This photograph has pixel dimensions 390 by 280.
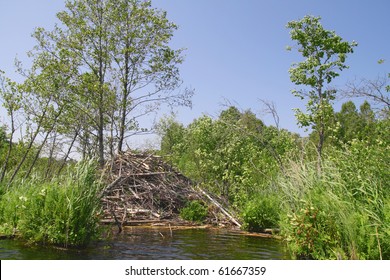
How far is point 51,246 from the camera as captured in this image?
27.0ft

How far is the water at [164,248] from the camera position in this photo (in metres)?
7.82

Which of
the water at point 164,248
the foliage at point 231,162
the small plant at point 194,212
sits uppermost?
the foliage at point 231,162

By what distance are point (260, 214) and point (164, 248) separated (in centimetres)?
413

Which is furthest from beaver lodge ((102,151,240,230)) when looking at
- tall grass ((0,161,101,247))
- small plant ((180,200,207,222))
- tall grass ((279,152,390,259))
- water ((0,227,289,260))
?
tall grass ((279,152,390,259))

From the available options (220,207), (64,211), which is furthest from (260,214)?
(64,211)

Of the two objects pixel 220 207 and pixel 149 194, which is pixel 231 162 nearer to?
pixel 220 207

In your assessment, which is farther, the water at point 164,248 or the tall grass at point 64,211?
the tall grass at point 64,211

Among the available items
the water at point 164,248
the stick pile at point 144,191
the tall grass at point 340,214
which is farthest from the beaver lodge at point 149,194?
the tall grass at point 340,214

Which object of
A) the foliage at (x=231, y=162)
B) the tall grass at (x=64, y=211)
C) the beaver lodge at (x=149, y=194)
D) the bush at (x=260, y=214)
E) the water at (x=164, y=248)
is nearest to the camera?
the water at (x=164, y=248)

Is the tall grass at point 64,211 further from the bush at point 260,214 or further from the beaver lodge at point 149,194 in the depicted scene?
the bush at point 260,214

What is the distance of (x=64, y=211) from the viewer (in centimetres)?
808

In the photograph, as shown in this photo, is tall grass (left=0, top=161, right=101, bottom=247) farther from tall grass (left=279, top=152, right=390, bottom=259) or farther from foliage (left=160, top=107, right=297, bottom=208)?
foliage (left=160, top=107, right=297, bottom=208)

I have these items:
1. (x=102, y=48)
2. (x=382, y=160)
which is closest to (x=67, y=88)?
(x=102, y=48)
